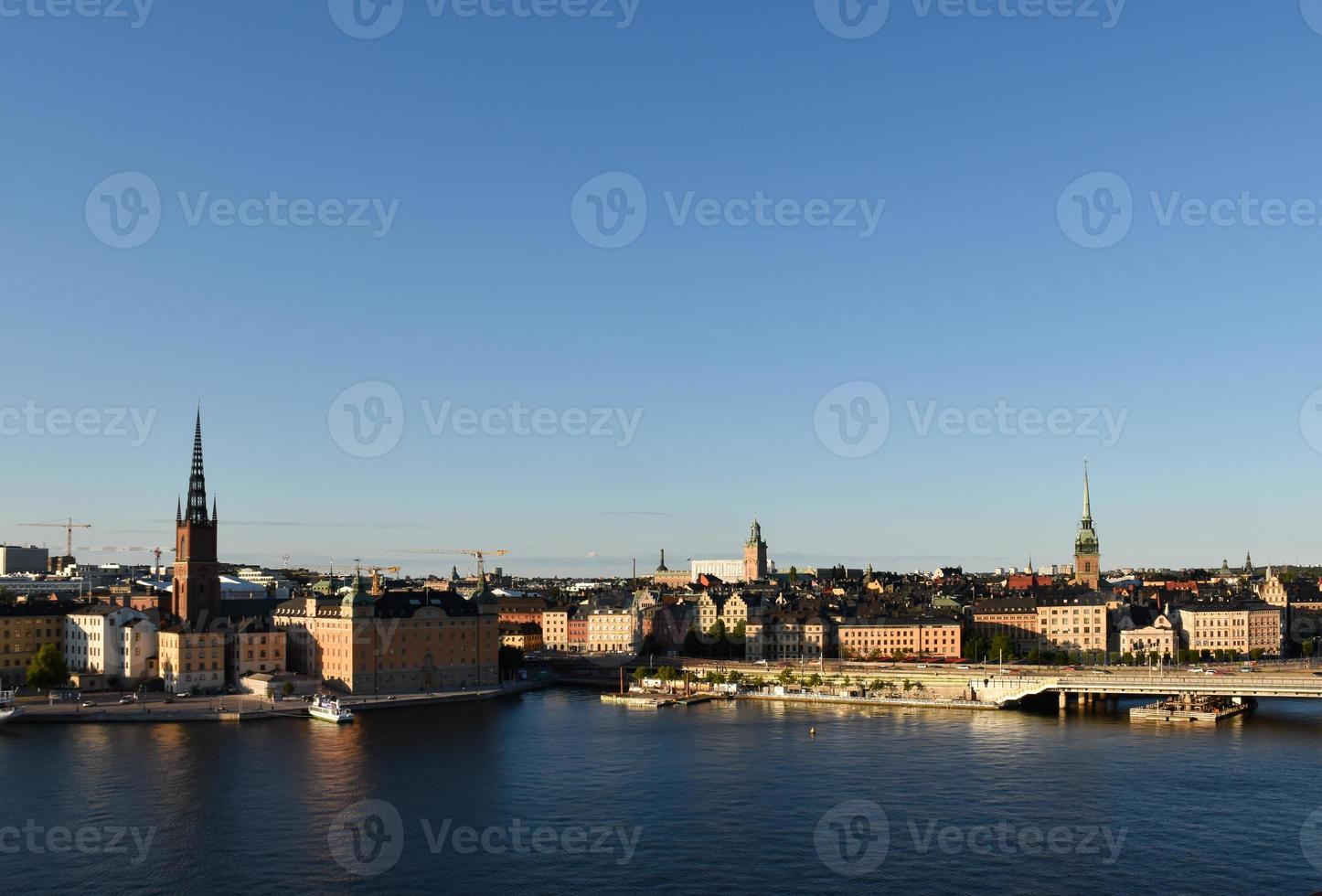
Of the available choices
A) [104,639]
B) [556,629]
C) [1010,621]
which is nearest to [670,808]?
[104,639]

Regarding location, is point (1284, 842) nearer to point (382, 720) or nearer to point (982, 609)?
point (382, 720)

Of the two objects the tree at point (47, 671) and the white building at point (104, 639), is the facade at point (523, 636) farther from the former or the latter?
the tree at point (47, 671)

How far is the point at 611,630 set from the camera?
350ft

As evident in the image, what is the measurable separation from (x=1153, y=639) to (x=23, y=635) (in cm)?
7388

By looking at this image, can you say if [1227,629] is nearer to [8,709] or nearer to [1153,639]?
[1153,639]

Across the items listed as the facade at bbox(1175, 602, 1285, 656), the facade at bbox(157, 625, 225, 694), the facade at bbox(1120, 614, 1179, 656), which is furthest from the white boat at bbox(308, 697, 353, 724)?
the facade at bbox(1175, 602, 1285, 656)

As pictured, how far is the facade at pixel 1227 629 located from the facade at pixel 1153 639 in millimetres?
2269

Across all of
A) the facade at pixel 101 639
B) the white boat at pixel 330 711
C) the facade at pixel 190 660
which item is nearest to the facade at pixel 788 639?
the facade at pixel 190 660

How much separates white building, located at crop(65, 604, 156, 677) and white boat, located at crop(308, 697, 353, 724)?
13462 mm

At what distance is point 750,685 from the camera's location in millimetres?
75812

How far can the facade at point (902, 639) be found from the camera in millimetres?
91562

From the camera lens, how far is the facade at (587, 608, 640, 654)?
104875mm

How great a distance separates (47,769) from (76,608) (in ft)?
107

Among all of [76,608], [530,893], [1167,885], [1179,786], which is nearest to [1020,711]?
[1179,786]
